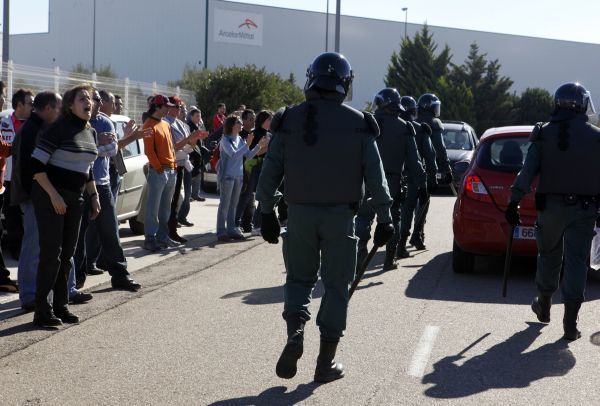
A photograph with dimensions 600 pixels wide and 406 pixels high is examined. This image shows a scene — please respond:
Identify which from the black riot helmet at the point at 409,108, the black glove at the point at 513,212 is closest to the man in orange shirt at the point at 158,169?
the black riot helmet at the point at 409,108

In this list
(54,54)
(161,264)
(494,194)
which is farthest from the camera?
(54,54)

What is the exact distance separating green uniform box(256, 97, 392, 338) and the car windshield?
18417 millimetres

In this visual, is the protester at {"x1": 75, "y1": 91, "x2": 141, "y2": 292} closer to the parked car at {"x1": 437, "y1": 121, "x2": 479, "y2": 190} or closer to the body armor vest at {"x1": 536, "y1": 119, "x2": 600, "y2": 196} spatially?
the body armor vest at {"x1": 536, "y1": 119, "x2": 600, "y2": 196}

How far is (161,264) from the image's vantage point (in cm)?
1059

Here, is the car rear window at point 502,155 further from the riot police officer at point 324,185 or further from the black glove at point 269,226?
the black glove at point 269,226

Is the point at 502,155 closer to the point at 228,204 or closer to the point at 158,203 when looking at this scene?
the point at 158,203

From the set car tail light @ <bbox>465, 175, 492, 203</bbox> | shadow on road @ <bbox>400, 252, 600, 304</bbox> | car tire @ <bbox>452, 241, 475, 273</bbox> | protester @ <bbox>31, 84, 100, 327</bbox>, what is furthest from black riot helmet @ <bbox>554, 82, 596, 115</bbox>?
protester @ <bbox>31, 84, 100, 327</bbox>

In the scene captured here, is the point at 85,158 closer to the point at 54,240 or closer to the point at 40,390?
the point at 54,240

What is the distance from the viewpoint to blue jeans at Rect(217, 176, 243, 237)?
12820mm

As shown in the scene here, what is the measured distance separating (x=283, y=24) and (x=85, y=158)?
6783cm

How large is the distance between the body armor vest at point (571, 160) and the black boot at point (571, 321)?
31.8 inches

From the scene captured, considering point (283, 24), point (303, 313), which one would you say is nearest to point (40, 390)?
point (303, 313)

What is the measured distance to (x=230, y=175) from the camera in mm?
12852

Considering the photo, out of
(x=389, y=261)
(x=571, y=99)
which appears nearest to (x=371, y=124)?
(x=571, y=99)
